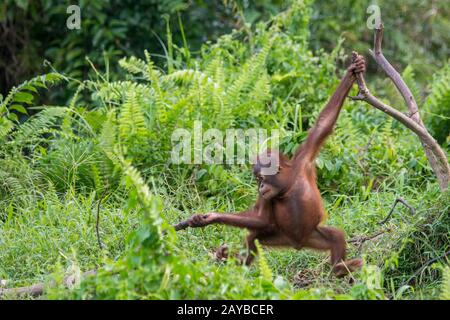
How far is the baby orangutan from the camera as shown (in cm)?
468

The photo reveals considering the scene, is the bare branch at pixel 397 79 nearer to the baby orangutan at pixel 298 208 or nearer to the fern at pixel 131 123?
the baby orangutan at pixel 298 208

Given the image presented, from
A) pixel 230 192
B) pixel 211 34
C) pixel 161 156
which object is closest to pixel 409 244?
pixel 230 192

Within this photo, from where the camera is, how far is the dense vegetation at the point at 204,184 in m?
3.95

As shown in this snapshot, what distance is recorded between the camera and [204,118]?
6.57 m

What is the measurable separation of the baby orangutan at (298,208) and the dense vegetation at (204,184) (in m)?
0.12

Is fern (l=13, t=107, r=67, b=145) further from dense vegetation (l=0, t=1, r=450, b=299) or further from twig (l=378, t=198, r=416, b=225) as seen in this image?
twig (l=378, t=198, r=416, b=225)

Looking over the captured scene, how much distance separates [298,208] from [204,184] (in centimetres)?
161

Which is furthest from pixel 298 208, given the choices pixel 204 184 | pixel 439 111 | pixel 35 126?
pixel 439 111

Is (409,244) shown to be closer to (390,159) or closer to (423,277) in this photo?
(423,277)

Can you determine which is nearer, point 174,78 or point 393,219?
point 393,219

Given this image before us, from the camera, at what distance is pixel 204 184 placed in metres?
6.23

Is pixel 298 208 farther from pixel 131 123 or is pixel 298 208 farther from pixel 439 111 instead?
pixel 439 111
